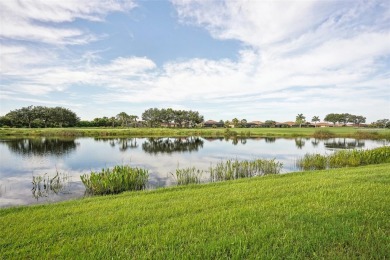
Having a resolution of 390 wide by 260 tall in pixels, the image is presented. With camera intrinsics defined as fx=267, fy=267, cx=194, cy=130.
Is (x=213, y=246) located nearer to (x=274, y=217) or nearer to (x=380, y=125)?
(x=274, y=217)

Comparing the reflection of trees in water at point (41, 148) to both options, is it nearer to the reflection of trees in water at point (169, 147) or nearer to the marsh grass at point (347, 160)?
the reflection of trees in water at point (169, 147)

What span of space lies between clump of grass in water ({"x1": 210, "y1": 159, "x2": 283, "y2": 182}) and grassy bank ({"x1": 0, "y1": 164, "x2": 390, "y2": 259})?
8244 millimetres

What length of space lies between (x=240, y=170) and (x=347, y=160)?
9413 millimetres

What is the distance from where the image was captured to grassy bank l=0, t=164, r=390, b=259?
4840 mm

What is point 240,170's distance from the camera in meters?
17.9

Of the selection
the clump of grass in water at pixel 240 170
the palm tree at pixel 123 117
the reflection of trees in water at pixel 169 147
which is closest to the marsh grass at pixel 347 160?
the clump of grass in water at pixel 240 170

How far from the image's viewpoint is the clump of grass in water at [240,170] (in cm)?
1703

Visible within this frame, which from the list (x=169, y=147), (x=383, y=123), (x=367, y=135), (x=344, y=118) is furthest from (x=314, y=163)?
(x=344, y=118)

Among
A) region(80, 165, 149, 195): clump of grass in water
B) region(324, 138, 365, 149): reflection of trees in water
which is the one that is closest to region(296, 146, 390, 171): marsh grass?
region(80, 165, 149, 195): clump of grass in water

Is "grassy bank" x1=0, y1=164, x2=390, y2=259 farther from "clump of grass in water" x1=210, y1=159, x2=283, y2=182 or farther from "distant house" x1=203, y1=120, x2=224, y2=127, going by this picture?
"distant house" x1=203, y1=120, x2=224, y2=127

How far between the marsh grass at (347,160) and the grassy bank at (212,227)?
13162mm

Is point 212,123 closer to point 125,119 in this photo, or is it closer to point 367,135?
point 125,119

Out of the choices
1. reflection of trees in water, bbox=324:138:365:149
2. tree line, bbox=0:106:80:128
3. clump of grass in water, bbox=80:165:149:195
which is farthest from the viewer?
tree line, bbox=0:106:80:128

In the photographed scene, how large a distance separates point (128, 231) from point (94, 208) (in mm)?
2628
